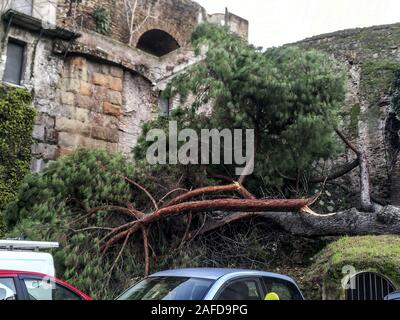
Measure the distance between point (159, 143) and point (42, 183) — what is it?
101 inches

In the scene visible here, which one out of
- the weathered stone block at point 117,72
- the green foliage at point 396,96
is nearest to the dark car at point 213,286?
the weathered stone block at point 117,72

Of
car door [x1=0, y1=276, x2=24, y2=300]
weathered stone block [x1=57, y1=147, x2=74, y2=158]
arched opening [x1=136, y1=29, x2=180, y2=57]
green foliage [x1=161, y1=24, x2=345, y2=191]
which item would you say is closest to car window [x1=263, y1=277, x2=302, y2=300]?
car door [x1=0, y1=276, x2=24, y2=300]

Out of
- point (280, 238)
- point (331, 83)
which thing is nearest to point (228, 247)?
point (280, 238)

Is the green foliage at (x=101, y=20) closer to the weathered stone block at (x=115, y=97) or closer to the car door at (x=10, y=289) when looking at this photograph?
the weathered stone block at (x=115, y=97)

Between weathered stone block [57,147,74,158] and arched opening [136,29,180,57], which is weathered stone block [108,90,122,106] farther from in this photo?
arched opening [136,29,180,57]

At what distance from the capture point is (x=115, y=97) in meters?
10.8

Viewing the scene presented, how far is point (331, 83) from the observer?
30.9ft

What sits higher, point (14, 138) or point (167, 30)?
point (167, 30)

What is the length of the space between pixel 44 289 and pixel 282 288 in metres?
2.45

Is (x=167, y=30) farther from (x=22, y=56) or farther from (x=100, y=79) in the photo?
(x=22, y=56)

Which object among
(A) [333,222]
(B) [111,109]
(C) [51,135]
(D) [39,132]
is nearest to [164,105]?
(B) [111,109]

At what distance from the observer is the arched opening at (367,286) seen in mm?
6141

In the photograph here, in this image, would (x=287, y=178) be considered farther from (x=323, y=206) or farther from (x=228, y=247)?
(x=228, y=247)

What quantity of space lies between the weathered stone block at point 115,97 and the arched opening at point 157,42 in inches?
280
